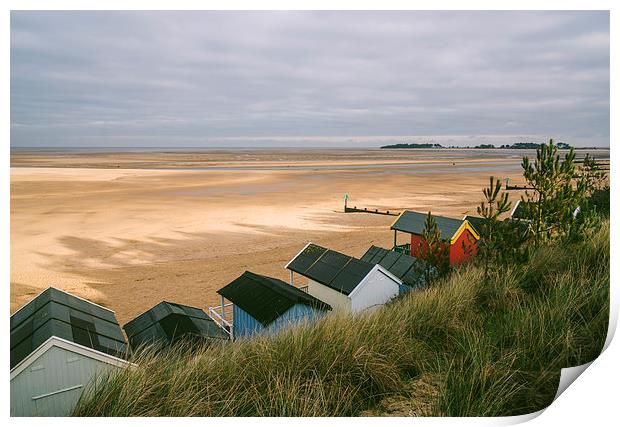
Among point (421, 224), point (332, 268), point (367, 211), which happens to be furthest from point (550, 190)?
point (367, 211)

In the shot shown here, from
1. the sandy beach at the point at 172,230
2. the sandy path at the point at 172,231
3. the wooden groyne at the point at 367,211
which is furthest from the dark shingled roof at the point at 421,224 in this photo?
the wooden groyne at the point at 367,211

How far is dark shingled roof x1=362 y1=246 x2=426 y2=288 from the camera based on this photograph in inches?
247

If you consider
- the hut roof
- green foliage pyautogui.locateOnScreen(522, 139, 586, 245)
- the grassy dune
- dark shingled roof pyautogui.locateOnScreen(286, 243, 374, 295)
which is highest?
green foliage pyautogui.locateOnScreen(522, 139, 586, 245)

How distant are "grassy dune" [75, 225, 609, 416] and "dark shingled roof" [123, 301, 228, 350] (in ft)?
5.53

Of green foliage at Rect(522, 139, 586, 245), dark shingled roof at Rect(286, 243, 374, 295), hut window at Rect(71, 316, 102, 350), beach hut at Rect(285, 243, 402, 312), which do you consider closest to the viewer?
hut window at Rect(71, 316, 102, 350)

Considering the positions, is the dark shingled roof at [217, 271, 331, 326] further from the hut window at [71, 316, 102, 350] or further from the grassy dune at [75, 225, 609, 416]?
the hut window at [71, 316, 102, 350]

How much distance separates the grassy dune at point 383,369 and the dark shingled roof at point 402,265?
286 cm

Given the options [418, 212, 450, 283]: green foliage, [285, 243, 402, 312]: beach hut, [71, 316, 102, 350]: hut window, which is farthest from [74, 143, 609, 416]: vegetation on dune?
[285, 243, 402, 312]: beach hut

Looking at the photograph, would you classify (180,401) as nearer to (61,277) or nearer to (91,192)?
(61,277)

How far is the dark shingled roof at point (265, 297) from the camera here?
4.97m

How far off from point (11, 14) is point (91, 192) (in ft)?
78.5

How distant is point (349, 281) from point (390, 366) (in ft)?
10.3

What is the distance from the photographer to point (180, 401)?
2479 mm
